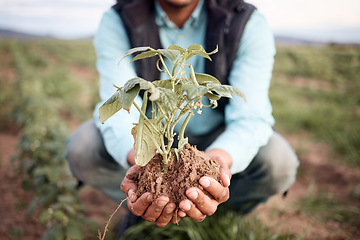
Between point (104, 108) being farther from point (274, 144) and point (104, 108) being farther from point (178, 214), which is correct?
point (274, 144)

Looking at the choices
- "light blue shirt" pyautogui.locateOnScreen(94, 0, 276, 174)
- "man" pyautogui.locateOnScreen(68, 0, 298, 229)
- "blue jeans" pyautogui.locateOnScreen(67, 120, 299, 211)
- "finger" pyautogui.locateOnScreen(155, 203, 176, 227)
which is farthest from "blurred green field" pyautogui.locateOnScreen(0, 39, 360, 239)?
"finger" pyautogui.locateOnScreen(155, 203, 176, 227)

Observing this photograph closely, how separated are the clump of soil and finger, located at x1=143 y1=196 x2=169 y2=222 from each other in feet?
0.07

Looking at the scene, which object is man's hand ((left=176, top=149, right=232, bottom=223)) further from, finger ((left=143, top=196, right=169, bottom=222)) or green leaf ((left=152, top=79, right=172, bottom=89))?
green leaf ((left=152, top=79, right=172, bottom=89))

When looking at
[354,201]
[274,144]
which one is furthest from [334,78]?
[274,144]

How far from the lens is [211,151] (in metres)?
1.17

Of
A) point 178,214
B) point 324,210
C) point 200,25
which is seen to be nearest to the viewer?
point 178,214

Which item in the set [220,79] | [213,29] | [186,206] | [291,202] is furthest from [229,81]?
[291,202]

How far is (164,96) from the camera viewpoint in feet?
2.29

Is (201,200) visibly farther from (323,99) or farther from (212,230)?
(323,99)

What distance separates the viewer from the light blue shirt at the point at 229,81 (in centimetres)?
131

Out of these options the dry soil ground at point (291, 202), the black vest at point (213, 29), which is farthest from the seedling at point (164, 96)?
the dry soil ground at point (291, 202)

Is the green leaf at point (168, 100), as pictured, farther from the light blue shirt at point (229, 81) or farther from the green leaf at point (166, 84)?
the light blue shirt at point (229, 81)

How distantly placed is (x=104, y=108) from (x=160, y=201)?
0.30 metres

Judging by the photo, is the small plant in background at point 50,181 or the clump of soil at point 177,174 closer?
the clump of soil at point 177,174
